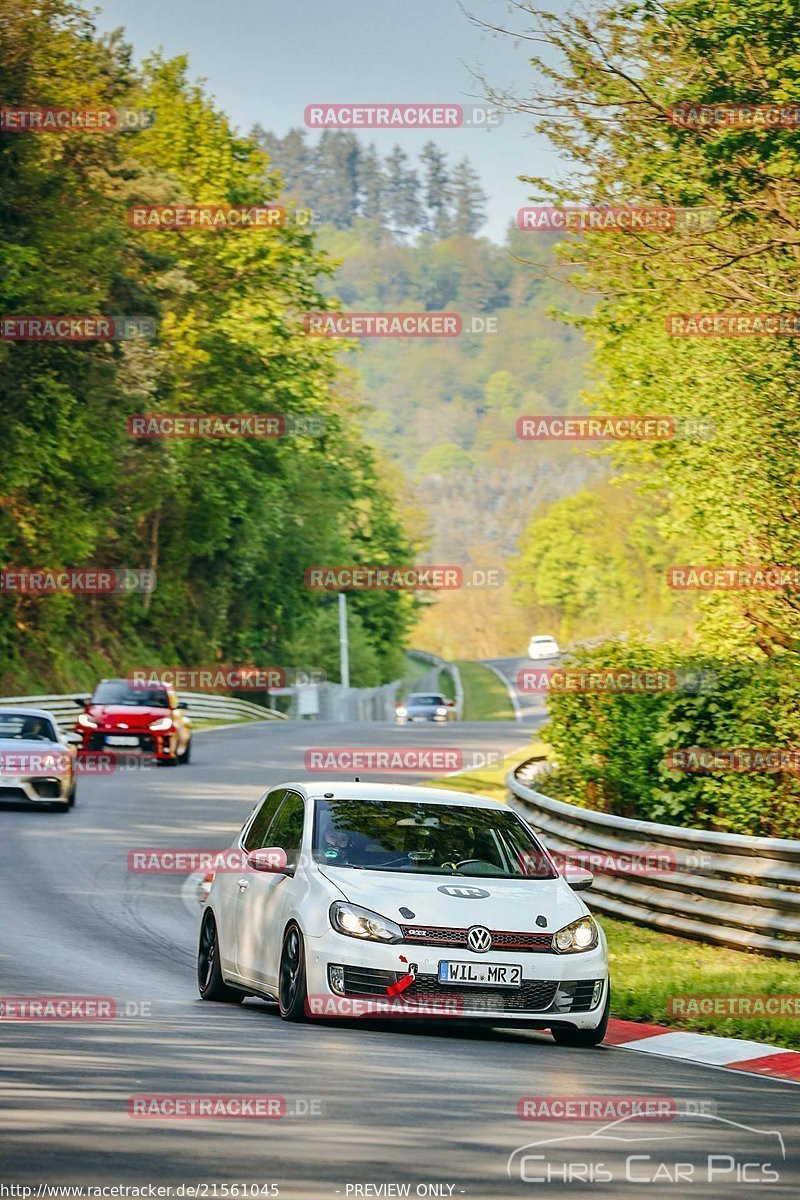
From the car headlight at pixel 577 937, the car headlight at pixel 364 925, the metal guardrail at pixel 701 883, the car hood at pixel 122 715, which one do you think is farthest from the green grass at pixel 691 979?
the car hood at pixel 122 715

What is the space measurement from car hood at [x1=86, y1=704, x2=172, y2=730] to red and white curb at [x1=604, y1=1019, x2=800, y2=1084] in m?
25.0

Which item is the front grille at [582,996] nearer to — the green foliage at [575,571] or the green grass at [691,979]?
the green grass at [691,979]

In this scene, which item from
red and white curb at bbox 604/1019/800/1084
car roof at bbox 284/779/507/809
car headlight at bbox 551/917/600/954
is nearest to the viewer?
red and white curb at bbox 604/1019/800/1084

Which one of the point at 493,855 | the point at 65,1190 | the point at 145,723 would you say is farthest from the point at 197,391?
the point at 65,1190

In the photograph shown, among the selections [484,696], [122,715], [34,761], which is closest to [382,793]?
[34,761]

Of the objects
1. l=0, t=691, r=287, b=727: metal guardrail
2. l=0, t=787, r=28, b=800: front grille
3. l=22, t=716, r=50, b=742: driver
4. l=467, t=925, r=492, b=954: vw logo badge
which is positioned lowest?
l=0, t=691, r=287, b=727: metal guardrail

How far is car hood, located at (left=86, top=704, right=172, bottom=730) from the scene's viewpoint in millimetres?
36375

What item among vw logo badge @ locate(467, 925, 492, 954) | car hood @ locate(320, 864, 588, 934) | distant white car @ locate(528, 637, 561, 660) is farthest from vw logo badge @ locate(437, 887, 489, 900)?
distant white car @ locate(528, 637, 561, 660)

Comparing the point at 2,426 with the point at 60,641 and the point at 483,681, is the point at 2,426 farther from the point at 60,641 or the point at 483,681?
the point at 483,681

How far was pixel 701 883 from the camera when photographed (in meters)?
15.0

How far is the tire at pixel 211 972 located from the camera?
40.3 ft

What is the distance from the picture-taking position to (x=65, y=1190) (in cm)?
577

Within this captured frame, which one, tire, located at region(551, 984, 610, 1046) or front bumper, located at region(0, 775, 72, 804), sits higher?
tire, located at region(551, 984, 610, 1046)

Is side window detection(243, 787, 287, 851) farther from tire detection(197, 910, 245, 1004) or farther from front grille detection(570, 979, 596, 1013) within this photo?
front grille detection(570, 979, 596, 1013)
